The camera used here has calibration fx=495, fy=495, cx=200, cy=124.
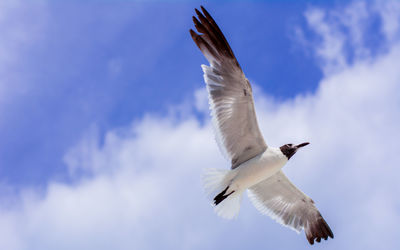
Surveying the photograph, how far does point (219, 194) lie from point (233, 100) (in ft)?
4.59

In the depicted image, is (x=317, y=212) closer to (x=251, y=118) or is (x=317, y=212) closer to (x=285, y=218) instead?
(x=285, y=218)

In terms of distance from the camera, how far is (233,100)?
6844 mm

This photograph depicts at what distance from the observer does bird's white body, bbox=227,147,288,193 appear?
7.14 meters

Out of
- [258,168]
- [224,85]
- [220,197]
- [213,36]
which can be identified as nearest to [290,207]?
[258,168]

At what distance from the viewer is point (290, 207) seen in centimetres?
823

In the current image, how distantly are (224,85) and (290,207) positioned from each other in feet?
8.73

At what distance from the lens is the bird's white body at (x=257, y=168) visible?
7.14m

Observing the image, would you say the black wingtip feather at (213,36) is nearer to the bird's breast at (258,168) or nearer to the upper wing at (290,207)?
the bird's breast at (258,168)

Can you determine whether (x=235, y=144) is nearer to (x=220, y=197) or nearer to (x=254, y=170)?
(x=254, y=170)

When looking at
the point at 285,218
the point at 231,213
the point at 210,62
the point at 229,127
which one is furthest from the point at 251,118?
the point at 285,218

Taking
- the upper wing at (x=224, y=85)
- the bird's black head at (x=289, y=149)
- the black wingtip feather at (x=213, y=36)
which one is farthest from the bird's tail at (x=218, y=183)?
the black wingtip feather at (x=213, y=36)

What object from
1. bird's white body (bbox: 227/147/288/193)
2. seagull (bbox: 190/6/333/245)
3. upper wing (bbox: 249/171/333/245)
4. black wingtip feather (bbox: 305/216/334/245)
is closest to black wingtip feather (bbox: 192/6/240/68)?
seagull (bbox: 190/6/333/245)

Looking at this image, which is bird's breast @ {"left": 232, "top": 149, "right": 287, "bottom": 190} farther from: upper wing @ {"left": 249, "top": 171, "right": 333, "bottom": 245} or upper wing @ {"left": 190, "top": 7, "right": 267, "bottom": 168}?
upper wing @ {"left": 249, "top": 171, "right": 333, "bottom": 245}

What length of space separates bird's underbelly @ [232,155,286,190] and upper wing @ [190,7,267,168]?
443mm
